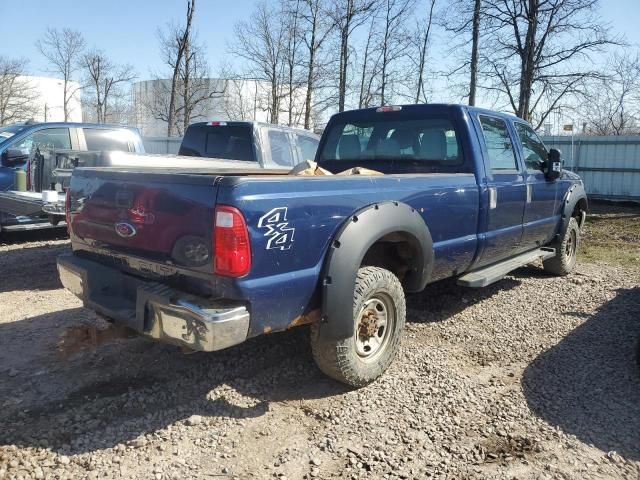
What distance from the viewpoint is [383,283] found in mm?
3373

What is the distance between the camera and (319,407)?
3.21 metres

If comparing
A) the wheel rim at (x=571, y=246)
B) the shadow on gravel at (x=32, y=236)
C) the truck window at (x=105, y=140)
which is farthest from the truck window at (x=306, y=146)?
the shadow on gravel at (x=32, y=236)

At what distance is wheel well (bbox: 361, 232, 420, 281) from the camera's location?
3609 millimetres

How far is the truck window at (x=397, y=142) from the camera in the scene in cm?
457

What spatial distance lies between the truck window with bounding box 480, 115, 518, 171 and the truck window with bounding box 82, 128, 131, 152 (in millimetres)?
6076

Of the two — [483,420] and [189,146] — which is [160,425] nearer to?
[483,420]

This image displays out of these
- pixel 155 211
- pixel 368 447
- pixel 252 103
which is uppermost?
pixel 252 103

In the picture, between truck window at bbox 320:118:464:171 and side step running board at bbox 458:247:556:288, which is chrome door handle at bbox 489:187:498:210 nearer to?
truck window at bbox 320:118:464:171

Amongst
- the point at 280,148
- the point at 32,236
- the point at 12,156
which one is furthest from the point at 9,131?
the point at 280,148

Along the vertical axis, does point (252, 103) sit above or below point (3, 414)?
above

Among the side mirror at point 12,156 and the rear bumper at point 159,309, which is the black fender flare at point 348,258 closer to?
the rear bumper at point 159,309

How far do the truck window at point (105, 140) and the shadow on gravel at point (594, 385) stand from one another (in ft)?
23.7

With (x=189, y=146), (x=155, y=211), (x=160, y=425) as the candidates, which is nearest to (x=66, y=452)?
(x=160, y=425)

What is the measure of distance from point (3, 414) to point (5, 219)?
5.69 meters
